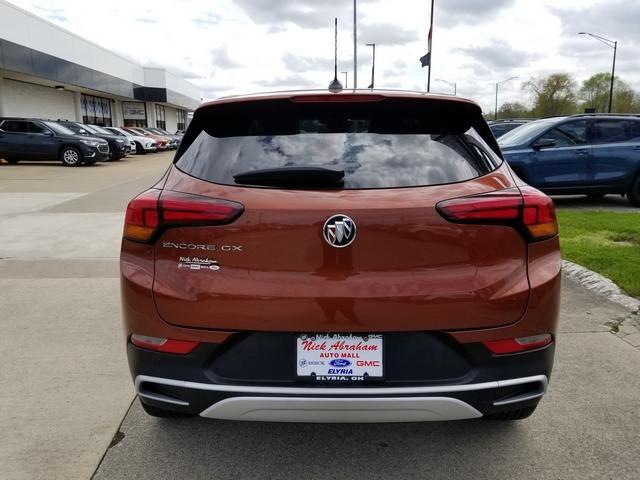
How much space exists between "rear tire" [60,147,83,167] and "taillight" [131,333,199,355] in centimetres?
2127

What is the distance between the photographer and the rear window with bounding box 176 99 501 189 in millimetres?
2285

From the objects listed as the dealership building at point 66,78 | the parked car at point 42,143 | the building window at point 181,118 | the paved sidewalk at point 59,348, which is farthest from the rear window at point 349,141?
the building window at point 181,118

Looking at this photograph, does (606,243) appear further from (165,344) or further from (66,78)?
(66,78)

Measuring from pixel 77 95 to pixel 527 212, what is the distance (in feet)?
135

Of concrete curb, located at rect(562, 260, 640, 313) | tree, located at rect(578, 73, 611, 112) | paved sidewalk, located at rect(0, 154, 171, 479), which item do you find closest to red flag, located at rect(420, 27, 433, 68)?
paved sidewalk, located at rect(0, 154, 171, 479)

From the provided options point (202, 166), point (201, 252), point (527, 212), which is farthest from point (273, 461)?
point (527, 212)

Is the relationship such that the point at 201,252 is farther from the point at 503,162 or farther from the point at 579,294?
the point at 579,294

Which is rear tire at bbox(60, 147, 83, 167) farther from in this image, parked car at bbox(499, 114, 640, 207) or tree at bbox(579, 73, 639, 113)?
tree at bbox(579, 73, 639, 113)

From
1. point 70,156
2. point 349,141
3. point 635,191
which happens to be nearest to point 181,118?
point 70,156

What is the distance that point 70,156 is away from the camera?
21.4 meters

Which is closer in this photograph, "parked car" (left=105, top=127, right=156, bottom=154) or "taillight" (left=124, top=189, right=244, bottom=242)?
"taillight" (left=124, top=189, right=244, bottom=242)

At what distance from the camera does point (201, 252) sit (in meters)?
2.17

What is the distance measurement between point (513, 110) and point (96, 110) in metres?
73.0

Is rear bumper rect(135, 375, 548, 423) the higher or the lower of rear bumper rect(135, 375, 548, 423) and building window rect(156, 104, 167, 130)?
the lower
